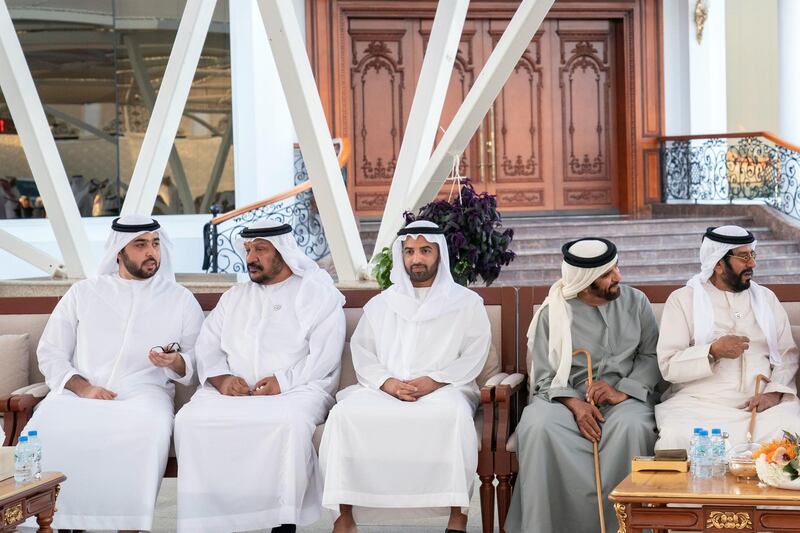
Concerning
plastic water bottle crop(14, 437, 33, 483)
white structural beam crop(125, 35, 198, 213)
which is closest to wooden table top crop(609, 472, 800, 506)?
plastic water bottle crop(14, 437, 33, 483)

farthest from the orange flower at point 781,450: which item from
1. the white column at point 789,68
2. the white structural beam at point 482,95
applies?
the white column at point 789,68

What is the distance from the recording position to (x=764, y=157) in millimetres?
11891

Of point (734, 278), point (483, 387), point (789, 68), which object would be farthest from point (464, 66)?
point (483, 387)

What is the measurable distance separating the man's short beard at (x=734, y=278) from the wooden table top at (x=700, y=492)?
1247 mm

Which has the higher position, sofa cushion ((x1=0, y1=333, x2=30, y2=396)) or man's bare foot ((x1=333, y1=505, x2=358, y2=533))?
sofa cushion ((x1=0, y1=333, x2=30, y2=396))

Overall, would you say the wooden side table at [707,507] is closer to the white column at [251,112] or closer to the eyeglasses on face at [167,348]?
the eyeglasses on face at [167,348]

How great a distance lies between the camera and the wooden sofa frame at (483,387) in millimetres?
4523

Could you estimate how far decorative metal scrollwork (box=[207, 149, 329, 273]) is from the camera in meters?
10.9

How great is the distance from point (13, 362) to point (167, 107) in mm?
3039

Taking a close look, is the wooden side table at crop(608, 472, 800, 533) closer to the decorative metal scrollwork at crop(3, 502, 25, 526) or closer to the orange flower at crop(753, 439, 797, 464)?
the orange flower at crop(753, 439, 797, 464)

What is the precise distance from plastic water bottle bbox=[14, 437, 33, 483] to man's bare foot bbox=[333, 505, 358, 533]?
1.20 metres

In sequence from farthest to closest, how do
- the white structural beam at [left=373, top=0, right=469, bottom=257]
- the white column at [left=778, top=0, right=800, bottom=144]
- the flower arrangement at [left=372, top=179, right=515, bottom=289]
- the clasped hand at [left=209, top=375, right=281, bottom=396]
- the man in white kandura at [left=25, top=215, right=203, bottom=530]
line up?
the white column at [left=778, top=0, right=800, bottom=144], the white structural beam at [left=373, top=0, right=469, bottom=257], the flower arrangement at [left=372, top=179, right=515, bottom=289], the clasped hand at [left=209, top=375, right=281, bottom=396], the man in white kandura at [left=25, top=215, right=203, bottom=530]

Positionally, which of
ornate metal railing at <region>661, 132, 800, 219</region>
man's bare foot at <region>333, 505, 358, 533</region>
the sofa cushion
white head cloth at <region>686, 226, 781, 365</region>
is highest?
ornate metal railing at <region>661, 132, 800, 219</region>

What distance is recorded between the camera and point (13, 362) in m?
5.21
